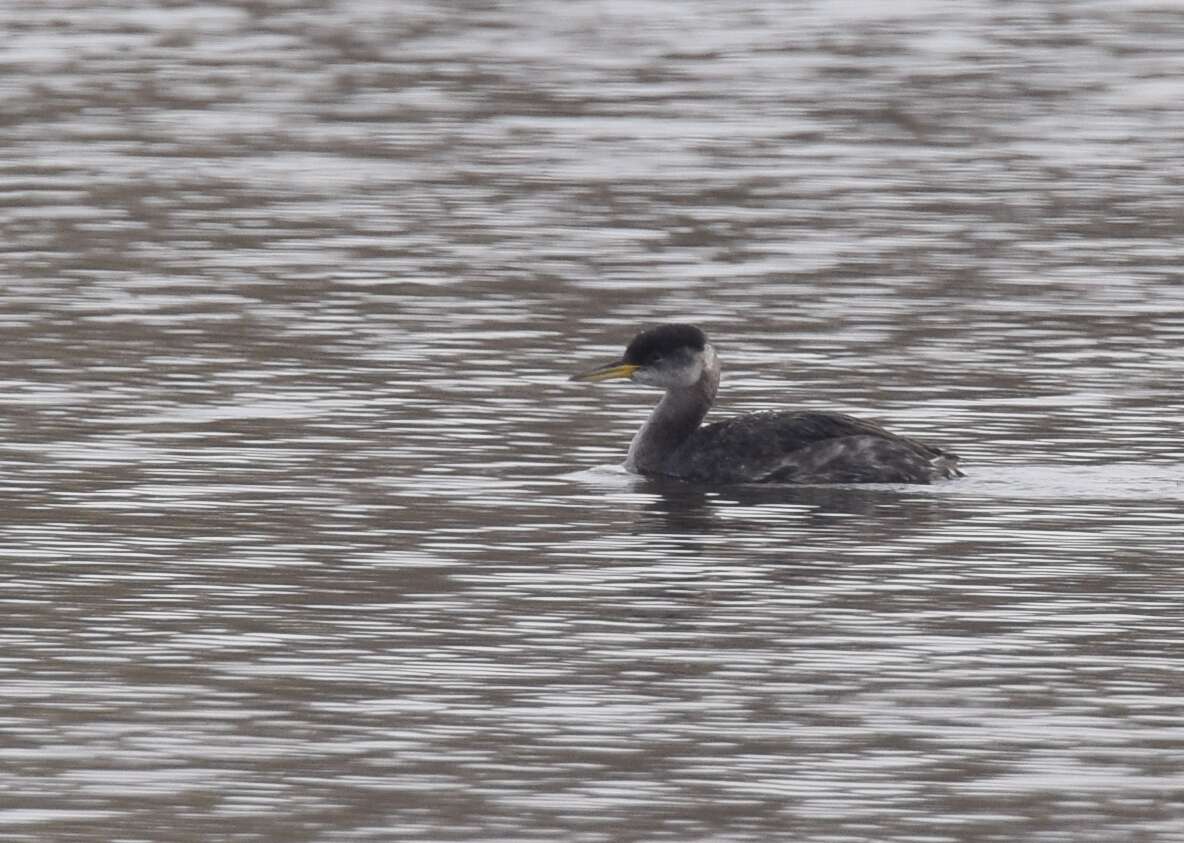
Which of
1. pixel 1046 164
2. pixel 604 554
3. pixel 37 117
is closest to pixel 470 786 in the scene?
pixel 604 554

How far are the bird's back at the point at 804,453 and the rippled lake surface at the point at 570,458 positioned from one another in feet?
0.53

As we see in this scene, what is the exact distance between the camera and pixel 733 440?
1908 cm

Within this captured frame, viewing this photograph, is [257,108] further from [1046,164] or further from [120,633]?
[120,633]

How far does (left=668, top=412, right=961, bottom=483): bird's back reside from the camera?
18438mm

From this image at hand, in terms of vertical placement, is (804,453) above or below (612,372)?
below

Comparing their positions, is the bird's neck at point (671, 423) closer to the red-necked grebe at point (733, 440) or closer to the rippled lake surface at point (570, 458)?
the red-necked grebe at point (733, 440)

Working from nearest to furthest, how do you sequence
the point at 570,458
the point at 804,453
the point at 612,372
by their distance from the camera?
the point at 804,453 < the point at 570,458 < the point at 612,372

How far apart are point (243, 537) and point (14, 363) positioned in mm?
6317

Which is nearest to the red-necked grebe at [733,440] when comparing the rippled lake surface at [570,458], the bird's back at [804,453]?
the bird's back at [804,453]

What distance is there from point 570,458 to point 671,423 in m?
0.61

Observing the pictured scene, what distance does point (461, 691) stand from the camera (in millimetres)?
12992

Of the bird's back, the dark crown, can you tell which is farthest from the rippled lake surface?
the dark crown

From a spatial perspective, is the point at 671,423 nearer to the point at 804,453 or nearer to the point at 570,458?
the point at 570,458

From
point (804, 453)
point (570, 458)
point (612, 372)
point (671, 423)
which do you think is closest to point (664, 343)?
point (612, 372)
